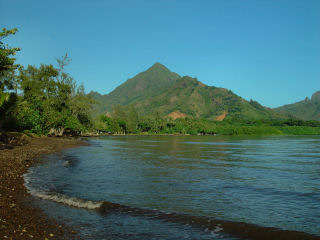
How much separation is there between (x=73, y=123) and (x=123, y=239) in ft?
289

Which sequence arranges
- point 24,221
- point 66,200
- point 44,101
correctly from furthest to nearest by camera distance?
point 44,101, point 66,200, point 24,221

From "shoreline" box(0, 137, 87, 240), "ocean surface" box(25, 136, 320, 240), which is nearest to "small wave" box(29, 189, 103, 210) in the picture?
"ocean surface" box(25, 136, 320, 240)

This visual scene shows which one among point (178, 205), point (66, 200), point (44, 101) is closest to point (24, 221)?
point (66, 200)

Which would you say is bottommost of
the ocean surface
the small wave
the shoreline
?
the ocean surface

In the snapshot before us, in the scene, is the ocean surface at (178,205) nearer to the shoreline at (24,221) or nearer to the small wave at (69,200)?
the small wave at (69,200)

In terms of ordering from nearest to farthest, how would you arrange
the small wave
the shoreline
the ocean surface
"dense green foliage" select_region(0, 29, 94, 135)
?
the shoreline
the ocean surface
the small wave
"dense green foliage" select_region(0, 29, 94, 135)

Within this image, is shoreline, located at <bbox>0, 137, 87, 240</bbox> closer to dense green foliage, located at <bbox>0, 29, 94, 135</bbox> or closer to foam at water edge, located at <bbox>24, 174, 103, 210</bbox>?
foam at water edge, located at <bbox>24, 174, 103, 210</bbox>

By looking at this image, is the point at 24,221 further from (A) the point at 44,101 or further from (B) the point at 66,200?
(A) the point at 44,101

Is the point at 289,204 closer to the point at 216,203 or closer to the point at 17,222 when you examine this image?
the point at 216,203

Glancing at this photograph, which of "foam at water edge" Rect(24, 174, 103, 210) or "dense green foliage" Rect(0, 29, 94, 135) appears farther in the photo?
"dense green foliage" Rect(0, 29, 94, 135)

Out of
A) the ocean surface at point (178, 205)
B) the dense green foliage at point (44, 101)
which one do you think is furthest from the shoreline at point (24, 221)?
the dense green foliage at point (44, 101)

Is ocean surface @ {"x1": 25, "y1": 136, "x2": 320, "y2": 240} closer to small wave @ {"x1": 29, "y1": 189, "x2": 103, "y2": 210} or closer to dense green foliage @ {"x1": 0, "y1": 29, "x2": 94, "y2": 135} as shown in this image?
small wave @ {"x1": 29, "y1": 189, "x2": 103, "y2": 210}

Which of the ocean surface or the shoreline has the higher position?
the shoreline

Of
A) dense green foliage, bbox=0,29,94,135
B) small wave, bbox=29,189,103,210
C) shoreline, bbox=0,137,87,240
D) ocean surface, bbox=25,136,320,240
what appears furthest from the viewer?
dense green foliage, bbox=0,29,94,135
